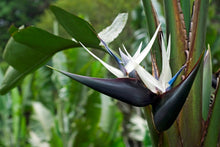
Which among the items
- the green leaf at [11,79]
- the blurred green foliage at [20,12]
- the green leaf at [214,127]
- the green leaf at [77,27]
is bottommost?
the blurred green foliage at [20,12]

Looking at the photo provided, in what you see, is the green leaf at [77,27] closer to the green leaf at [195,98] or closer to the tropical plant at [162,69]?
the tropical plant at [162,69]

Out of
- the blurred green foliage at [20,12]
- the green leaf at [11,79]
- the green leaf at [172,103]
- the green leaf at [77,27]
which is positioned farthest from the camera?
the blurred green foliage at [20,12]

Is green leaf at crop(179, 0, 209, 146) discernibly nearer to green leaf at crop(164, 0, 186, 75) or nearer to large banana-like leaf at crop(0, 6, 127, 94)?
green leaf at crop(164, 0, 186, 75)

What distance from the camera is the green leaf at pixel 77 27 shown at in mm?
797

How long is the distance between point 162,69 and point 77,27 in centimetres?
29

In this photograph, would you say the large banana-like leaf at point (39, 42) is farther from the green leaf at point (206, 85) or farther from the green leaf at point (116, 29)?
the green leaf at point (206, 85)

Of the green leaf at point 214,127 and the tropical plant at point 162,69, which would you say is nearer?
the tropical plant at point 162,69

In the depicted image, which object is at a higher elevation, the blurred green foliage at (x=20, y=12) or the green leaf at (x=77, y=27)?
the green leaf at (x=77, y=27)

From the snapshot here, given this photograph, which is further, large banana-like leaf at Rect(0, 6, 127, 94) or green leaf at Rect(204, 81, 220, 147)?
large banana-like leaf at Rect(0, 6, 127, 94)

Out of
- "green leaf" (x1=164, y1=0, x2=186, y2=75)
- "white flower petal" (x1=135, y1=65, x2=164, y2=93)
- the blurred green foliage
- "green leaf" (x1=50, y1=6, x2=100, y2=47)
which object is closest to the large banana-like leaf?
"green leaf" (x1=50, y1=6, x2=100, y2=47)

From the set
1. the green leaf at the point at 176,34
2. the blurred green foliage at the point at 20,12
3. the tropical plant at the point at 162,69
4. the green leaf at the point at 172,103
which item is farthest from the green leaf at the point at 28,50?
the blurred green foliage at the point at 20,12

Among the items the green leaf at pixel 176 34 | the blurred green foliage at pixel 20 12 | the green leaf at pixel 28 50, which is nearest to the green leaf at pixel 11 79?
the green leaf at pixel 28 50

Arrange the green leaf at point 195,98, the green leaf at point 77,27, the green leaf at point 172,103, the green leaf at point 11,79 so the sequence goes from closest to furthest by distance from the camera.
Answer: the green leaf at point 172,103, the green leaf at point 195,98, the green leaf at point 77,27, the green leaf at point 11,79

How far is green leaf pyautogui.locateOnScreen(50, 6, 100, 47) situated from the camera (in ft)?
2.61
